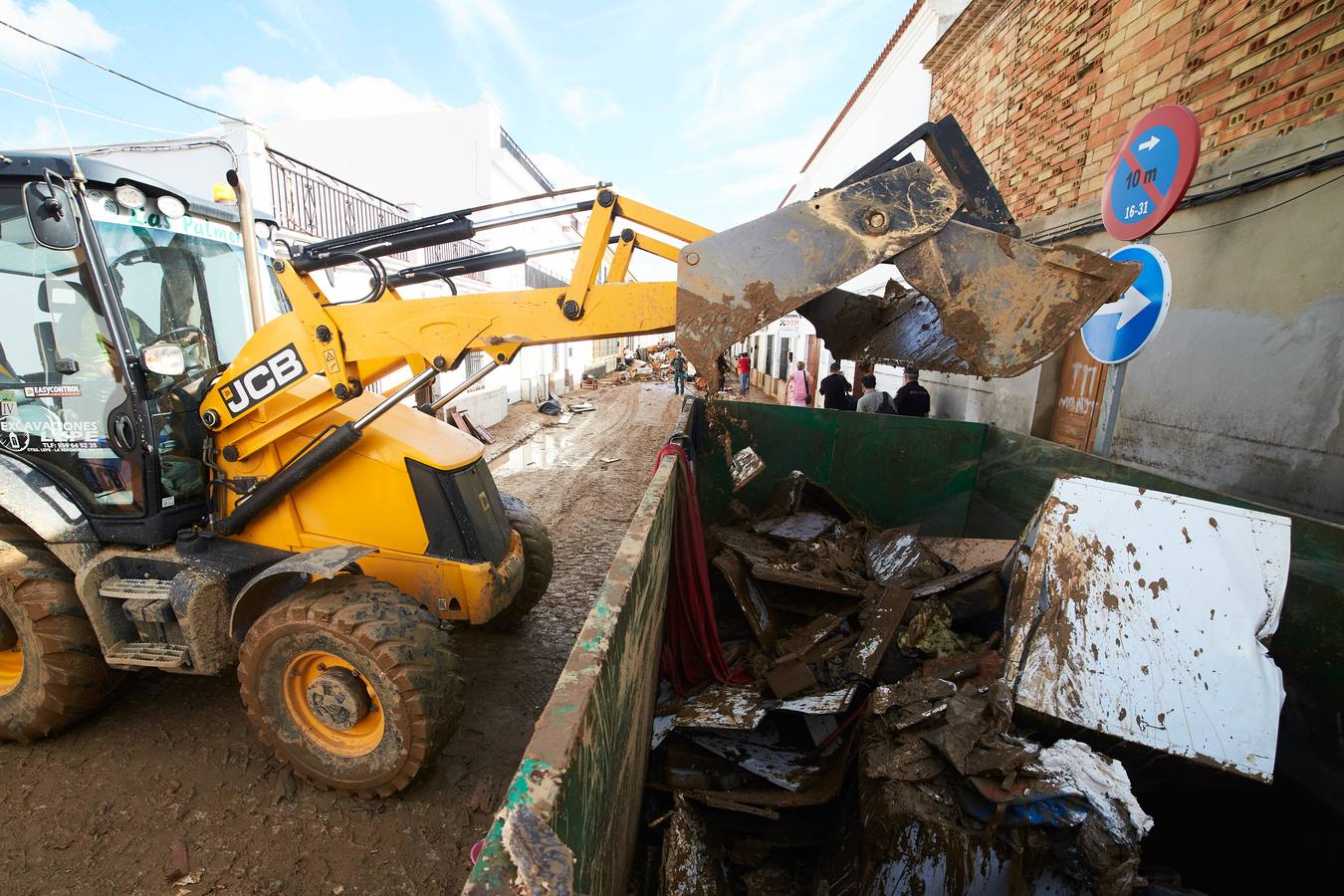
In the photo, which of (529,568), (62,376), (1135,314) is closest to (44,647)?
(62,376)

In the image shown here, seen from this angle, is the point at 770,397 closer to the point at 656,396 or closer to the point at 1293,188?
the point at 656,396

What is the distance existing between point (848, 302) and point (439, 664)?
8.63 feet

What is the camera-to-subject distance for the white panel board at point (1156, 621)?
1.98 metres

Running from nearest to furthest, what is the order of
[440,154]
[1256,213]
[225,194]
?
[225,194] < [1256,213] < [440,154]

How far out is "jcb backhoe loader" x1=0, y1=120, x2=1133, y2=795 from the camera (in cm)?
255

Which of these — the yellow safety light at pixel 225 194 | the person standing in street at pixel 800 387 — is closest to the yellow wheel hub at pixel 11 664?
the yellow safety light at pixel 225 194

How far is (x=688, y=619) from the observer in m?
3.29

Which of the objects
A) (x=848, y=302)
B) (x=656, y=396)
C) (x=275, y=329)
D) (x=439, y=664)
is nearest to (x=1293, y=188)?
(x=848, y=302)

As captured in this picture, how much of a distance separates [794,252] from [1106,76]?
19.0 ft

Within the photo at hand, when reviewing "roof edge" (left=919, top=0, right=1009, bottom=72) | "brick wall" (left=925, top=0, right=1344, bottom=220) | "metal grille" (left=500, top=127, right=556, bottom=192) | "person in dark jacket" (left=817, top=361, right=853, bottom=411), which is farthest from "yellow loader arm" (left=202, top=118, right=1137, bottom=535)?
"metal grille" (left=500, top=127, right=556, bottom=192)

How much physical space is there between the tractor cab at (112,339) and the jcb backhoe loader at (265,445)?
11 mm

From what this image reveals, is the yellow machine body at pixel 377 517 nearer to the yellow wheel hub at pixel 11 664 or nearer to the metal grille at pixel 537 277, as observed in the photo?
the yellow wheel hub at pixel 11 664

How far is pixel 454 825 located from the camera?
2678 millimetres

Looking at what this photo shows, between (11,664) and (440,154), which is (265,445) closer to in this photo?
(11,664)
